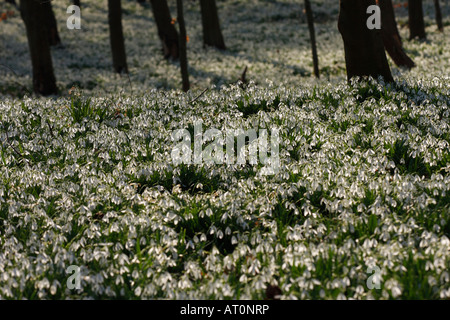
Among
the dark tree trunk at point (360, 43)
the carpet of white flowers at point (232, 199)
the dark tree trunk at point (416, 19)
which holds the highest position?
the dark tree trunk at point (416, 19)

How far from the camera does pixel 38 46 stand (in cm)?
1407

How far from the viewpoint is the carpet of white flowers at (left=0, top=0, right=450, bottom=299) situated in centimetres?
411

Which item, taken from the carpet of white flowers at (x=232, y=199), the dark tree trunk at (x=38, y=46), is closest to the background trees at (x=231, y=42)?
the dark tree trunk at (x=38, y=46)

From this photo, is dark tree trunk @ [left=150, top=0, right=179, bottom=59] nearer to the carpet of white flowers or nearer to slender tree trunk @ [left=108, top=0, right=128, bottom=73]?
slender tree trunk @ [left=108, top=0, right=128, bottom=73]

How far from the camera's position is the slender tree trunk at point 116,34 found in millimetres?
18125

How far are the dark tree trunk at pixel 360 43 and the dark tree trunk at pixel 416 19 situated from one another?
12.9 m

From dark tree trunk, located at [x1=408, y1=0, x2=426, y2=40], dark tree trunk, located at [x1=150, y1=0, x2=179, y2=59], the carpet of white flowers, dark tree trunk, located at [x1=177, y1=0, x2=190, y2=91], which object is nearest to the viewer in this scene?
the carpet of white flowers

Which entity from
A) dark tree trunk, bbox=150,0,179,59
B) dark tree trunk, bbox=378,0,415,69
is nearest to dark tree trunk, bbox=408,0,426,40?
dark tree trunk, bbox=378,0,415,69

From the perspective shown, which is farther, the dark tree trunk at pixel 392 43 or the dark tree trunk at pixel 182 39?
the dark tree trunk at pixel 392 43

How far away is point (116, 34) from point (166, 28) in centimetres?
272

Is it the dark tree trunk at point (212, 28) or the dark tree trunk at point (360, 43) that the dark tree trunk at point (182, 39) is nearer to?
the dark tree trunk at point (360, 43)

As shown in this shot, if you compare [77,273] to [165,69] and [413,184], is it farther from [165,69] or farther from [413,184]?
[165,69]

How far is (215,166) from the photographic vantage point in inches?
257

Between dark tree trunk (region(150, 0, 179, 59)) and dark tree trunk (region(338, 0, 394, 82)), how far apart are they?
1219 centimetres
